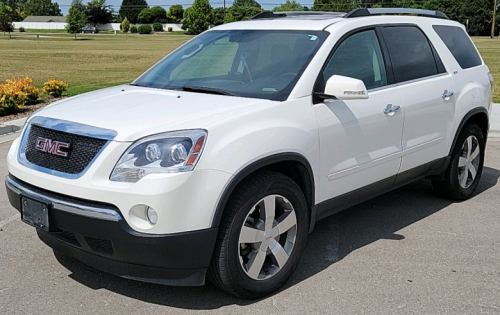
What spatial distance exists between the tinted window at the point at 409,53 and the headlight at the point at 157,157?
2.21 m

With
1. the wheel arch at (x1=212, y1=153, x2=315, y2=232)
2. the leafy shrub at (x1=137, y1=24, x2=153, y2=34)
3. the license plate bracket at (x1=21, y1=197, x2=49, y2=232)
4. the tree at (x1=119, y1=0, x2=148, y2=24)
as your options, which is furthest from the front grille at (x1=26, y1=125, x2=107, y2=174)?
the tree at (x1=119, y1=0, x2=148, y2=24)

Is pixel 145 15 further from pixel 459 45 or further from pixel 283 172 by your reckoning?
pixel 283 172

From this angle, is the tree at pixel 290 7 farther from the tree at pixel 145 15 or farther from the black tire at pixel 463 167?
the black tire at pixel 463 167

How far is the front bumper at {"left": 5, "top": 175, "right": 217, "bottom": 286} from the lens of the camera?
327 centimetres

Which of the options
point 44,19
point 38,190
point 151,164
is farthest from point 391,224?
point 44,19

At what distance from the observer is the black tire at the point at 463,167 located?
5652 millimetres

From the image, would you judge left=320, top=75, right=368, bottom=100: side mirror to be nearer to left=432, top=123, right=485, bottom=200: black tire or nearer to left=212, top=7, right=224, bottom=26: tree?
left=432, top=123, right=485, bottom=200: black tire

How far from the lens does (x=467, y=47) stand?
19.3ft

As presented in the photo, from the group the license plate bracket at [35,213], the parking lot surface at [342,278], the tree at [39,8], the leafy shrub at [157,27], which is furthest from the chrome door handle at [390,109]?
the tree at [39,8]

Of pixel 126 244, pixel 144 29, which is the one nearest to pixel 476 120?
pixel 126 244

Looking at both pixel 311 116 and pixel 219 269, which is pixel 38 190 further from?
pixel 311 116

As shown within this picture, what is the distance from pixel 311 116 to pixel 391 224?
180 cm

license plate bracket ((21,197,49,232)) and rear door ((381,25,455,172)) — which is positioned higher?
rear door ((381,25,455,172))

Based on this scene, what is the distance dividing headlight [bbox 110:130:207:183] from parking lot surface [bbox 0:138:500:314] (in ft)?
3.01
